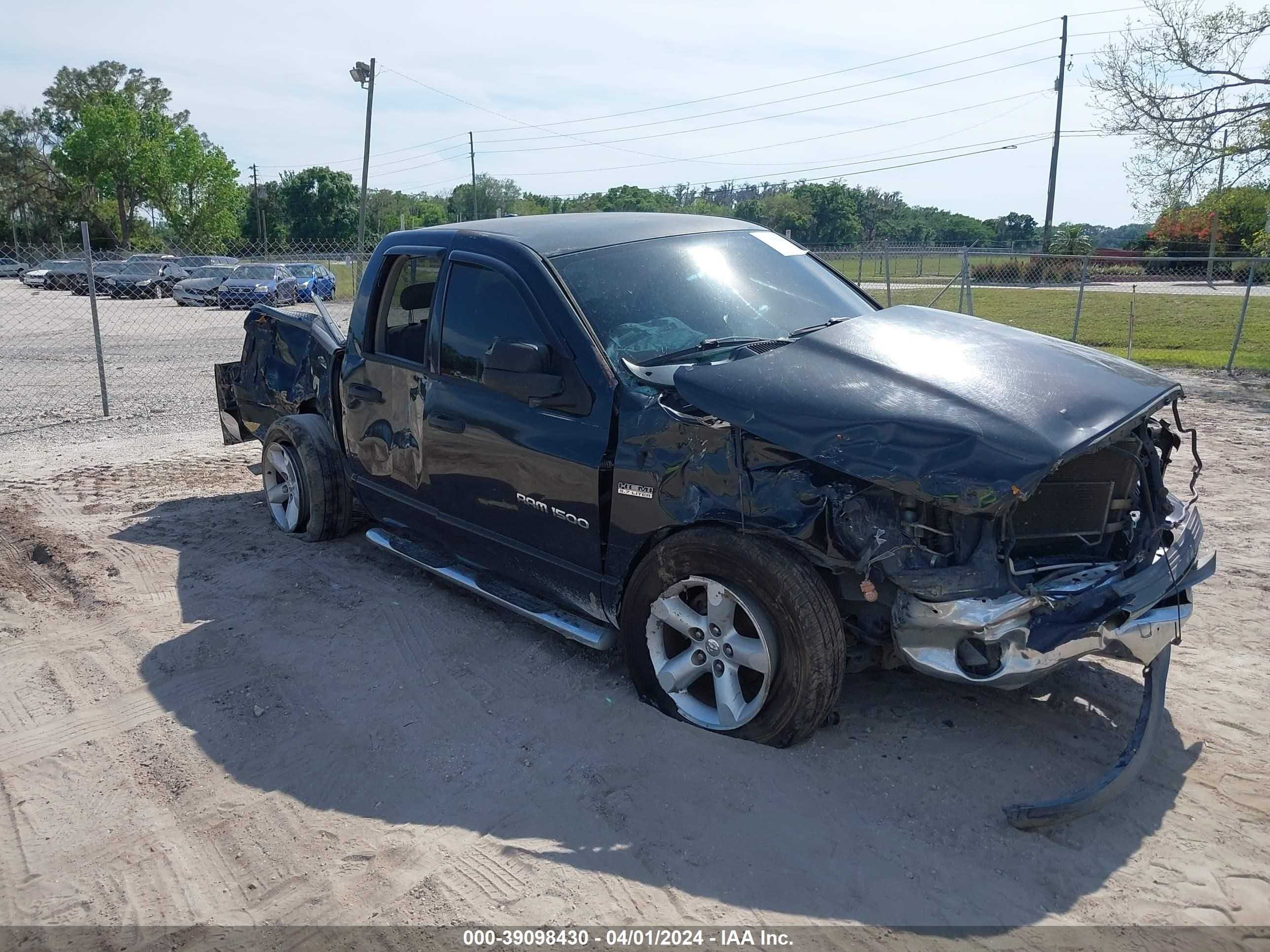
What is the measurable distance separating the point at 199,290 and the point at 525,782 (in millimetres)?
29827

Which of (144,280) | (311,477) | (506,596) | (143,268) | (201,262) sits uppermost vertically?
(201,262)

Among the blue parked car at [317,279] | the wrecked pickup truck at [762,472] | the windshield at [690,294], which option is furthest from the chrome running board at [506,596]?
the blue parked car at [317,279]

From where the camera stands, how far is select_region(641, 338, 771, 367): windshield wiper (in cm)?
409

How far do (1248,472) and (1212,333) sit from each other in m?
13.9

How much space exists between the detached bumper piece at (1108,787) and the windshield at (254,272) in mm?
28879

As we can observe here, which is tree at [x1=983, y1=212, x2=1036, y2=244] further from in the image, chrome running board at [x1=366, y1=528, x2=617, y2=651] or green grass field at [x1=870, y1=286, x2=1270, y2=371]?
chrome running board at [x1=366, y1=528, x2=617, y2=651]

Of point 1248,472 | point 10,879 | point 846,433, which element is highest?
point 846,433

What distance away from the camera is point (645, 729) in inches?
151

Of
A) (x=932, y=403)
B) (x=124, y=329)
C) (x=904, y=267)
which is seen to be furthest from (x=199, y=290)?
(x=932, y=403)

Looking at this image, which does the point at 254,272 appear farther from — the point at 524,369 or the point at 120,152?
the point at 120,152

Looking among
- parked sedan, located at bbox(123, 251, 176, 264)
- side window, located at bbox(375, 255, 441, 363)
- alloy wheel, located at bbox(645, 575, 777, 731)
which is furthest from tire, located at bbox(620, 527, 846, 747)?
parked sedan, located at bbox(123, 251, 176, 264)

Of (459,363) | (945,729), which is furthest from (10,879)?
(945,729)

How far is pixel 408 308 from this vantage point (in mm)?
5191

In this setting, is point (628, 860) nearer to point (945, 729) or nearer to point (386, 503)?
point (945, 729)
